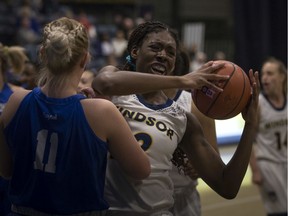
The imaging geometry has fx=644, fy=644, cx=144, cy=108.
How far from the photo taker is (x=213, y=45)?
19.1 m

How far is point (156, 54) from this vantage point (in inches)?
112

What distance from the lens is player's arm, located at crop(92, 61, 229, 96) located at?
2.51 metres

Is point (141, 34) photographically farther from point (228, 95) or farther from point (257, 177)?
point (257, 177)

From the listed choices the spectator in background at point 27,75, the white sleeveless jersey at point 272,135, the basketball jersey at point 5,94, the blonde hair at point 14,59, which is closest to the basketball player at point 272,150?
the white sleeveless jersey at point 272,135

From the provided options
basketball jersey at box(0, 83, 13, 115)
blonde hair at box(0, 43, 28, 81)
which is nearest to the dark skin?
basketball jersey at box(0, 83, 13, 115)

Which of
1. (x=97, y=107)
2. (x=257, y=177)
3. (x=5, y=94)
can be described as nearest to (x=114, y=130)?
(x=97, y=107)

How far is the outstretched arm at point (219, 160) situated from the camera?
2.85 metres

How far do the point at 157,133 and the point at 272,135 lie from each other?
3539mm

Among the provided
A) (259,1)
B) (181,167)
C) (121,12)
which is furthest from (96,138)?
(121,12)

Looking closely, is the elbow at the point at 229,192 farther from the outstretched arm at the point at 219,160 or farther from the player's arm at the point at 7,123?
the player's arm at the point at 7,123

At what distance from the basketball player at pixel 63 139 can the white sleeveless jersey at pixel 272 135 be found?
3730 millimetres

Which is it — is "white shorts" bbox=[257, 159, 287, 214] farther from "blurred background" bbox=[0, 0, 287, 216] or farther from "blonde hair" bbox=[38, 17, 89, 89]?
"blonde hair" bbox=[38, 17, 89, 89]

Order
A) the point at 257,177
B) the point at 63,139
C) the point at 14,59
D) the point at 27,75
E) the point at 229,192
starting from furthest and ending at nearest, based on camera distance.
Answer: the point at 257,177
the point at 27,75
the point at 14,59
the point at 229,192
the point at 63,139

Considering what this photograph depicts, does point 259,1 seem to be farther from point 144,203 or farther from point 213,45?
point 144,203
